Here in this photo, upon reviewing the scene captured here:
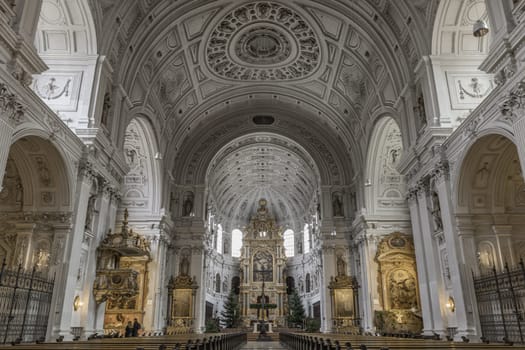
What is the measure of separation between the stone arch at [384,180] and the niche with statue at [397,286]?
5.70 ft

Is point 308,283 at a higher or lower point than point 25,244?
higher

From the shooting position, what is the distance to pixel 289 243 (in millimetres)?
42656

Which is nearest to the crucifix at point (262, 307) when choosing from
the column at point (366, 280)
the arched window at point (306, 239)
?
the arched window at point (306, 239)

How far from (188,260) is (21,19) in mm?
17833

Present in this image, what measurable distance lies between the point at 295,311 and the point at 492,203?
24853mm

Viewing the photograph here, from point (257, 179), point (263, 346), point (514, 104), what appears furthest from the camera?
point (257, 179)

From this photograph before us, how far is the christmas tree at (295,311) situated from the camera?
3322 centimetres

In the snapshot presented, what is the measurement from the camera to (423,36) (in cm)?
1406

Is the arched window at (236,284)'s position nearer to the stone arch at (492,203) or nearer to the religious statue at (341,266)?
the religious statue at (341,266)

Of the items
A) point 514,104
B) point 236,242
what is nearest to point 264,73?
point 514,104

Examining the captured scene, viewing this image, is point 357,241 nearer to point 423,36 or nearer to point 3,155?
point 423,36

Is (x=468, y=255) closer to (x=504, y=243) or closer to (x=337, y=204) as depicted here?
(x=504, y=243)

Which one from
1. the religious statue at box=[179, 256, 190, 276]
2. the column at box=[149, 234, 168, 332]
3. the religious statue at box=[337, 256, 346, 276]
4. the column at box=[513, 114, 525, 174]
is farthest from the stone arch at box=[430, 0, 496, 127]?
the religious statue at box=[179, 256, 190, 276]

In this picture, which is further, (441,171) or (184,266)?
(184,266)
